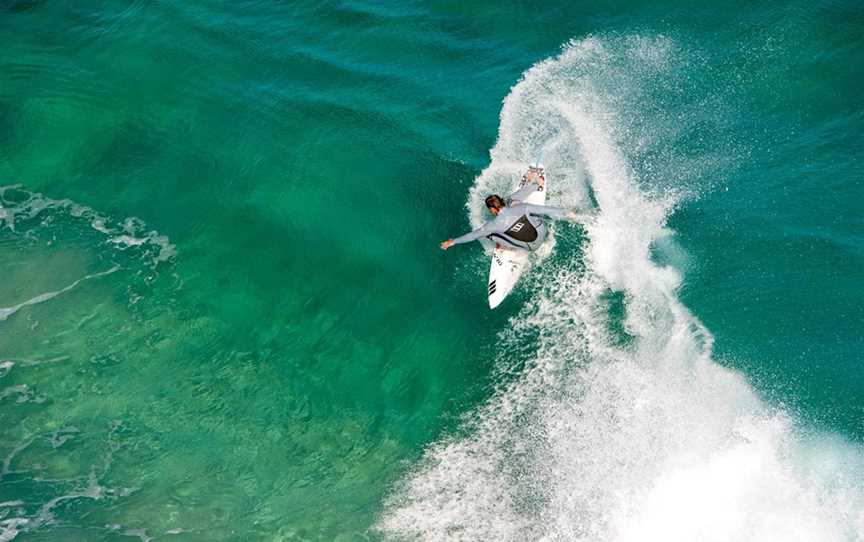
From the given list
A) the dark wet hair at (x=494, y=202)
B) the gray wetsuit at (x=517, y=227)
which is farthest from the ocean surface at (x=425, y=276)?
the dark wet hair at (x=494, y=202)

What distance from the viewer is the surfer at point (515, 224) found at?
31.9 meters

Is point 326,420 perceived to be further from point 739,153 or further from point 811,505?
point 739,153

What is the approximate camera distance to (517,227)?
32.7 metres

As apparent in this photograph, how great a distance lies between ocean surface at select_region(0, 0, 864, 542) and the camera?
28.7 meters

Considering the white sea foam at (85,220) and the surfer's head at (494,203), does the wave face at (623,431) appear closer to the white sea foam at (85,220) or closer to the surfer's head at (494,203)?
the surfer's head at (494,203)

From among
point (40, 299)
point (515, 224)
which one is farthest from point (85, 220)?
point (515, 224)

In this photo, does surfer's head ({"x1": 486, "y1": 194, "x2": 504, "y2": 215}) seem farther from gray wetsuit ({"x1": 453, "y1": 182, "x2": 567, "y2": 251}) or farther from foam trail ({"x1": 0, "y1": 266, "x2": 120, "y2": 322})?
foam trail ({"x1": 0, "y1": 266, "x2": 120, "y2": 322})

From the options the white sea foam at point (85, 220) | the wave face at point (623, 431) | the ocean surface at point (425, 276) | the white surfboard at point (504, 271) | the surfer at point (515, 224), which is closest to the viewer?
the wave face at point (623, 431)

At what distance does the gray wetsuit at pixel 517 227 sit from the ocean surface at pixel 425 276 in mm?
1424

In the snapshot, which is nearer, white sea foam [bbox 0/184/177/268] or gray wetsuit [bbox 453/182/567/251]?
gray wetsuit [bbox 453/182/567/251]

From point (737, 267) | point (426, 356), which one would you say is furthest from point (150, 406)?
point (737, 267)

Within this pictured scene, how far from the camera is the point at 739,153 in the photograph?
3566cm

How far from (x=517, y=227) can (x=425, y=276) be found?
474 cm

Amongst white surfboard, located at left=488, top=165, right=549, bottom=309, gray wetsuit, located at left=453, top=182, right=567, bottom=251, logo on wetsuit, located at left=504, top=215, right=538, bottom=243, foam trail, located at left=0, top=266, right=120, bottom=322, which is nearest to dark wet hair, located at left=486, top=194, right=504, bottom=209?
gray wetsuit, located at left=453, top=182, right=567, bottom=251
